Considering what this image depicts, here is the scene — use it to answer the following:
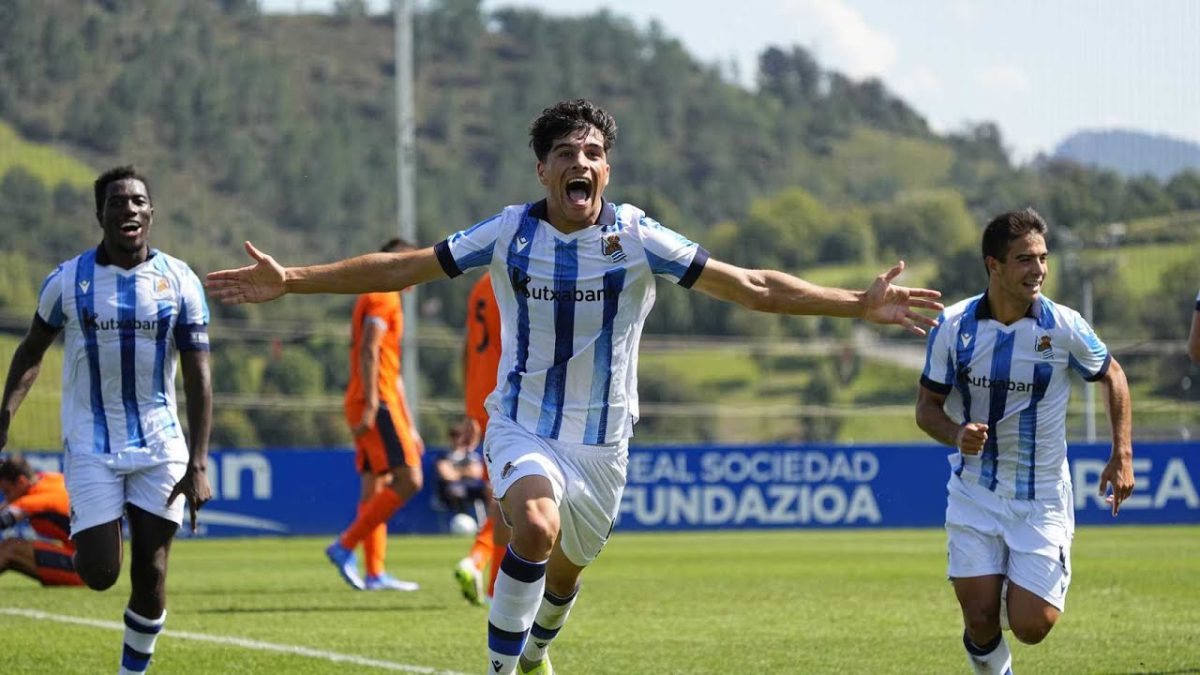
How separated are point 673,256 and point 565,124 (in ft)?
2.37

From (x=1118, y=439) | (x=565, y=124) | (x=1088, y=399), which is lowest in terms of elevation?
(x=1088, y=399)

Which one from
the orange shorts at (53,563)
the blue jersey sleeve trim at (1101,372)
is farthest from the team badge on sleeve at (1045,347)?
the orange shorts at (53,563)

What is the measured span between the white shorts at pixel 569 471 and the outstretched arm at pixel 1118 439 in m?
2.19

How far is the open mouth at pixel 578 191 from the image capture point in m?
7.79

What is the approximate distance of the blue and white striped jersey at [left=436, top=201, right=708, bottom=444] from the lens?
786 cm

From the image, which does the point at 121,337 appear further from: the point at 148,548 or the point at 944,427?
the point at 944,427

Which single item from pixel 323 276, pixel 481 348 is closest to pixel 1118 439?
pixel 323 276

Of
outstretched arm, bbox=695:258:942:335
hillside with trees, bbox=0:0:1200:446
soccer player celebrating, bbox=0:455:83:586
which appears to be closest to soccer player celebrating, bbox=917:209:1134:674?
outstretched arm, bbox=695:258:942:335

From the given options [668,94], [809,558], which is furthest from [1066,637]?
[668,94]

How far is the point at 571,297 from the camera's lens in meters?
7.84

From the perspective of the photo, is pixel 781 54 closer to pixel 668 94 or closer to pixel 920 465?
pixel 668 94

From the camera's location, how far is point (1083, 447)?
2466cm

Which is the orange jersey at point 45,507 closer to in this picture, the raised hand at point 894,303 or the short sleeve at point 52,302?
the short sleeve at point 52,302

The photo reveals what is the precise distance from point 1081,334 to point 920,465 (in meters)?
17.7
